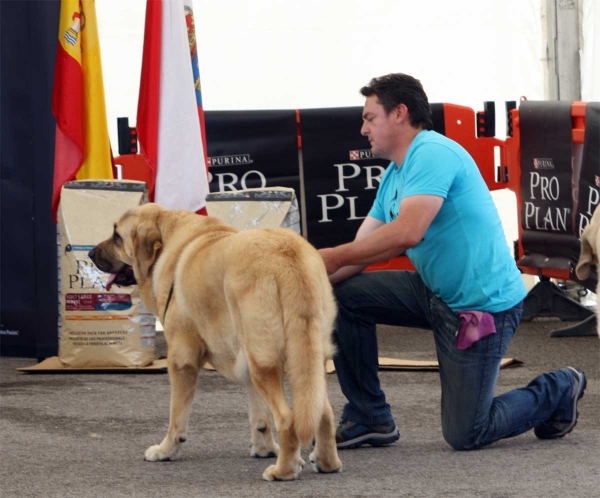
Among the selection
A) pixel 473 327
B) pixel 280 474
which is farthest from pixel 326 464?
pixel 473 327

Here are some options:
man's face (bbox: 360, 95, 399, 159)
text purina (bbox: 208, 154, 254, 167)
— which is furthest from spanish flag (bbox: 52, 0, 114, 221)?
man's face (bbox: 360, 95, 399, 159)

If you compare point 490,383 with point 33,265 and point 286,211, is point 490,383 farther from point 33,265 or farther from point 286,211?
point 33,265

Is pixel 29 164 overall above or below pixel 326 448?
above

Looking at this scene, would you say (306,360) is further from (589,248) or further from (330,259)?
(589,248)

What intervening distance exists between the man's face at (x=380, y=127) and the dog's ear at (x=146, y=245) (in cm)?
87

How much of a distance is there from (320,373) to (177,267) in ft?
2.61

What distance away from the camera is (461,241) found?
155 inches

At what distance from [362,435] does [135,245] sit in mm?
1130

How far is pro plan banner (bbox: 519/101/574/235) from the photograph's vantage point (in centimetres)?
689

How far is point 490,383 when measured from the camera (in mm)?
3926

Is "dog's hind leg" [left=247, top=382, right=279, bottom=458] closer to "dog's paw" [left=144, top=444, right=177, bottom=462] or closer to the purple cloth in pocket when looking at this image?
"dog's paw" [left=144, top=444, right=177, bottom=462]

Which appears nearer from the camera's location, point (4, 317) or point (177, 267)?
point (177, 267)

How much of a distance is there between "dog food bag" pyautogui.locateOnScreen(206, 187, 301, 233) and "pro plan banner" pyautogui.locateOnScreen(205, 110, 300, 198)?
1.29 meters

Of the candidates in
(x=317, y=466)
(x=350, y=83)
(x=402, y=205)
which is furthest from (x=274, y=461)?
(x=350, y=83)
